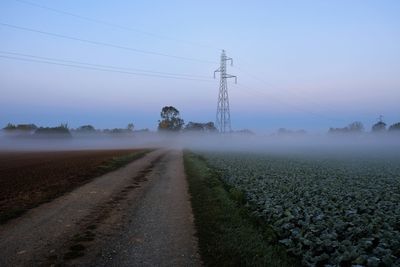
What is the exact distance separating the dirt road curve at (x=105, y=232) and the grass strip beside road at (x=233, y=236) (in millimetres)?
434

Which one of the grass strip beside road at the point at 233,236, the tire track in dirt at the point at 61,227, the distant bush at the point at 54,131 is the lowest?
the grass strip beside road at the point at 233,236

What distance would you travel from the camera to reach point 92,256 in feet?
30.9

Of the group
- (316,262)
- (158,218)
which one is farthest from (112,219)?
(316,262)

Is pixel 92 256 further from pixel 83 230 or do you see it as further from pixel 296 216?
pixel 296 216

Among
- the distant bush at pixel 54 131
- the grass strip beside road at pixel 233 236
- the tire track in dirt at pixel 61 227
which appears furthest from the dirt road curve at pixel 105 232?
the distant bush at pixel 54 131

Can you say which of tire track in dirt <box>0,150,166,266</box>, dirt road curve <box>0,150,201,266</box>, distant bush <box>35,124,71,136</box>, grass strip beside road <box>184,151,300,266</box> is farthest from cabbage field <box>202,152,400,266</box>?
distant bush <box>35,124,71,136</box>

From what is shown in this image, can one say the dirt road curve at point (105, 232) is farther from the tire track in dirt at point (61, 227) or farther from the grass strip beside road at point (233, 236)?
the grass strip beside road at point (233, 236)

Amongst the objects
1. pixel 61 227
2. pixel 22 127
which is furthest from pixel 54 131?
pixel 61 227

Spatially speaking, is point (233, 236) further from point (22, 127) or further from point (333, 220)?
point (22, 127)

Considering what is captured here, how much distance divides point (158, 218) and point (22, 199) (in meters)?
7.34

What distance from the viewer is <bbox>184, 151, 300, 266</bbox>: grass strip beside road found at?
363 inches

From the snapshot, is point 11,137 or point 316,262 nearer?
point 316,262

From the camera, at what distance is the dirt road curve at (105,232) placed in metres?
9.23

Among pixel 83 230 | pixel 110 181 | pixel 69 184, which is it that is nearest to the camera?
pixel 83 230
